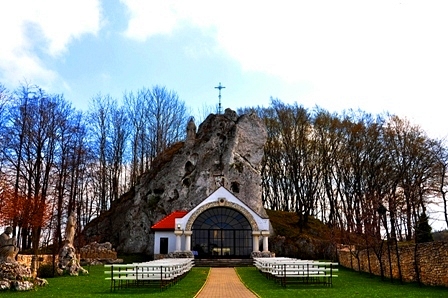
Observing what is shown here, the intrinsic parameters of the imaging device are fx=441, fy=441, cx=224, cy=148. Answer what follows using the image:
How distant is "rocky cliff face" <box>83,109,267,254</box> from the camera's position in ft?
147

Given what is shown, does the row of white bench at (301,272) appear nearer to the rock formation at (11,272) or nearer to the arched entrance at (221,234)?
the rock formation at (11,272)

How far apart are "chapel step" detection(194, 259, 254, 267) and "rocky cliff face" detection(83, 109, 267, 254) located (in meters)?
11.2

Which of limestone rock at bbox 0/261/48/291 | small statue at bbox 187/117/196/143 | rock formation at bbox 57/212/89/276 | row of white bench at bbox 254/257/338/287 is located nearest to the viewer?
limestone rock at bbox 0/261/48/291

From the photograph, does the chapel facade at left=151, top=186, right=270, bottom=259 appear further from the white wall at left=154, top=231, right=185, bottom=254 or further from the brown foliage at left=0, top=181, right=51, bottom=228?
the brown foliage at left=0, top=181, right=51, bottom=228

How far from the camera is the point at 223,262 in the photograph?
107 ft

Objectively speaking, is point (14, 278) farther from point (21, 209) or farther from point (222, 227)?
point (222, 227)

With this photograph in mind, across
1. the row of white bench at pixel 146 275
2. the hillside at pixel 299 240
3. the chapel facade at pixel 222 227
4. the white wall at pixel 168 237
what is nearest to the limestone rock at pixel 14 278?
the row of white bench at pixel 146 275

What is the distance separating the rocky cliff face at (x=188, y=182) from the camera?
4484cm

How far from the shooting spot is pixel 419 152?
30.2 metres

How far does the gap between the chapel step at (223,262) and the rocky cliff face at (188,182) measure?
1116cm

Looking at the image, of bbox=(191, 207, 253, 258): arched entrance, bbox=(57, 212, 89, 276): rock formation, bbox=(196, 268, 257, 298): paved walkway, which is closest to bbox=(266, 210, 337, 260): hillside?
bbox=(191, 207, 253, 258): arched entrance

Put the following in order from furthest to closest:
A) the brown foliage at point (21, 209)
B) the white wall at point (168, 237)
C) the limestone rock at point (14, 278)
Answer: the white wall at point (168, 237), the brown foliage at point (21, 209), the limestone rock at point (14, 278)

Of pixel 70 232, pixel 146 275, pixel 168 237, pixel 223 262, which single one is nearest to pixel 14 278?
pixel 146 275

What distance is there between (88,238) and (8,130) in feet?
74.4
